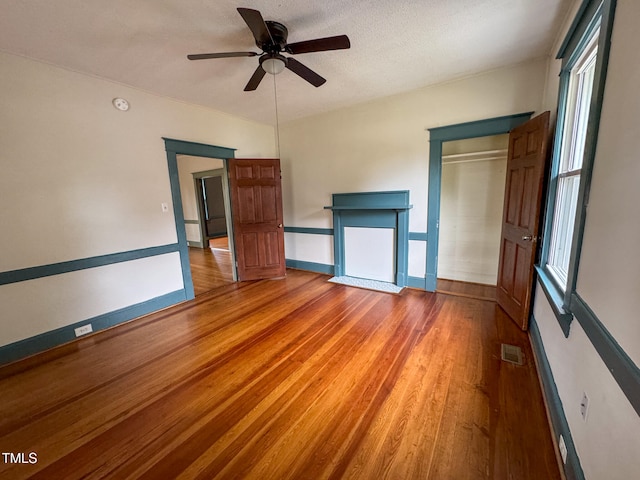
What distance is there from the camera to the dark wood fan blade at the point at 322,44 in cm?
177

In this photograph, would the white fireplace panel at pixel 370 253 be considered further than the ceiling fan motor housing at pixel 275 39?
Yes

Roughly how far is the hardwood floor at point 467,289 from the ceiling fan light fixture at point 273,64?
3.25 metres

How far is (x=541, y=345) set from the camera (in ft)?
6.42

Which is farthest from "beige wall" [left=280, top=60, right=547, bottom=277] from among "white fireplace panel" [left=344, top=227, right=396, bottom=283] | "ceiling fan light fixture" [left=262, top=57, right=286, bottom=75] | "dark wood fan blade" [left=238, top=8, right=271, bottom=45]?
"dark wood fan blade" [left=238, top=8, right=271, bottom=45]

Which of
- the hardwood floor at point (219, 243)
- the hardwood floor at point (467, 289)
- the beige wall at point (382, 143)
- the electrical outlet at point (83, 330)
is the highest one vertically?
the beige wall at point (382, 143)

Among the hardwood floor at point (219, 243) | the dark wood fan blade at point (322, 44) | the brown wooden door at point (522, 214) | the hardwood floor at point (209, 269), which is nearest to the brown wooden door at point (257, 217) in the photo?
the hardwood floor at point (209, 269)

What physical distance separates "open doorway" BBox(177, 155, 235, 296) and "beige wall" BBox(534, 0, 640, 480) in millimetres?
4805

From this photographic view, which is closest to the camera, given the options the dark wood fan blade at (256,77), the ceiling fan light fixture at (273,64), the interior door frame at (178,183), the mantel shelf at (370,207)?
the ceiling fan light fixture at (273,64)

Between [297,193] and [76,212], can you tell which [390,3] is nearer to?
[297,193]

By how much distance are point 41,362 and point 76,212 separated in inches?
55.1

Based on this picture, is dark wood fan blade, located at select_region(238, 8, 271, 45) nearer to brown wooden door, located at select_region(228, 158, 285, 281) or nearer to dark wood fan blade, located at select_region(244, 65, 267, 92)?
dark wood fan blade, located at select_region(244, 65, 267, 92)

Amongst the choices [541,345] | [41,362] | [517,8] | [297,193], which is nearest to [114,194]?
[41,362]

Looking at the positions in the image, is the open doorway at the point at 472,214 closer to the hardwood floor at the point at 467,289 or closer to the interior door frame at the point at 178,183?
the hardwood floor at the point at 467,289

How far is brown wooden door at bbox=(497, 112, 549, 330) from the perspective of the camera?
2.22 metres
